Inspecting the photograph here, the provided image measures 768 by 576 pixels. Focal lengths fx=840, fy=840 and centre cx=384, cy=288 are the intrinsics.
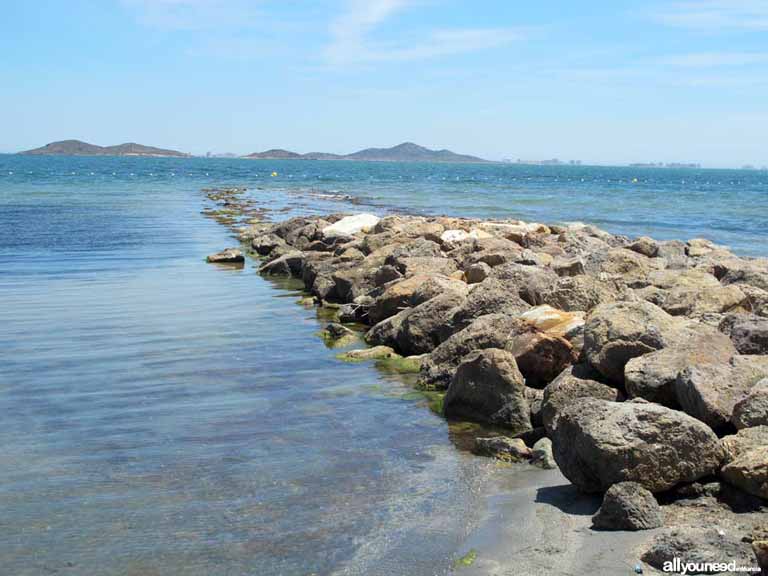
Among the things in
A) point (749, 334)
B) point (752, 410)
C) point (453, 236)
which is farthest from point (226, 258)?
point (752, 410)

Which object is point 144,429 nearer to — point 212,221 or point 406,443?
point 406,443

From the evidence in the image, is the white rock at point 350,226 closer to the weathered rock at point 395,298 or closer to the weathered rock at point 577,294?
the weathered rock at point 395,298

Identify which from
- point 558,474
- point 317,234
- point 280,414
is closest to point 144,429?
point 280,414

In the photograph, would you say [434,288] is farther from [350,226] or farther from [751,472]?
[350,226]

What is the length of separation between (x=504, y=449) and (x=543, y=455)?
363mm

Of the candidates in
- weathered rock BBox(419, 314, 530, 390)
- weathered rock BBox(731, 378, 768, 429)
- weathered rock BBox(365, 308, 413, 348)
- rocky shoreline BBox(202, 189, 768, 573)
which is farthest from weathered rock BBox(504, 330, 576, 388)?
weathered rock BBox(365, 308, 413, 348)

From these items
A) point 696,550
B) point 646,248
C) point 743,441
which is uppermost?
point 646,248

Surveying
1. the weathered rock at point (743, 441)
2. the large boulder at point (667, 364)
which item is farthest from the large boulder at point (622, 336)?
the weathered rock at point (743, 441)

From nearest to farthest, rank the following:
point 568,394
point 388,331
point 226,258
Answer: point 568,394 → point 388,331 → point 226,258

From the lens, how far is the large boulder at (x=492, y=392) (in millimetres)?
8125

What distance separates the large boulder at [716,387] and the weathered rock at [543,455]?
45.8 inches

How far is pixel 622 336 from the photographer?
798 centimetres

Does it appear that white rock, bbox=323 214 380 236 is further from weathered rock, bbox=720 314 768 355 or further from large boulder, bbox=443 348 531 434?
weathered rock, bbox=720 314 768 355

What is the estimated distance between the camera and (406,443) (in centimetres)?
768
